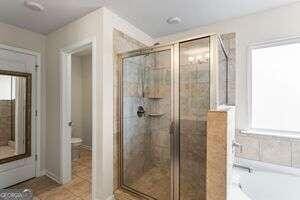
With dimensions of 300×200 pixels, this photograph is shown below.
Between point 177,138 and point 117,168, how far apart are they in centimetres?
85

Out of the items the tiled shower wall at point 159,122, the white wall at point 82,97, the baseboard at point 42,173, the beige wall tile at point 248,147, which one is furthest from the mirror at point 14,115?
the beige wall tile at point 248,147

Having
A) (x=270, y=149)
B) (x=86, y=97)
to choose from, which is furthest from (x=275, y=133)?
(x=86, y=97)

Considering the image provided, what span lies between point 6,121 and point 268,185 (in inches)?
133

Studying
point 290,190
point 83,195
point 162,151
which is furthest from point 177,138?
point 83,195

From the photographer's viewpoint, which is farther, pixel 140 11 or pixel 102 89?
pixel 140 11

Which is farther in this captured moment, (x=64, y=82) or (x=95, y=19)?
(x=64, y=82)

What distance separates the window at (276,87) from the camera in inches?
78.7

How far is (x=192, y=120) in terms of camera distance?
6.48ft

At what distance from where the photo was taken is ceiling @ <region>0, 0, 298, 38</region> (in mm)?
1953

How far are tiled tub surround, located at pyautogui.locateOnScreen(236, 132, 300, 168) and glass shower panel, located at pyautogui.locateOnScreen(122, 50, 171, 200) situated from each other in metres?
0.96

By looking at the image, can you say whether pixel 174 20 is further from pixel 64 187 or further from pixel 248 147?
pixel 64 187

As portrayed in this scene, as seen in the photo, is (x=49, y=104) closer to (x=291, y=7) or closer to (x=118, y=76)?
(x=118, y=76)

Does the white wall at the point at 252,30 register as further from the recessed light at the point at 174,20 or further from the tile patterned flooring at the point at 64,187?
the tile patterned flooring at the point at 64,187

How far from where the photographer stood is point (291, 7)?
197 centimetres
